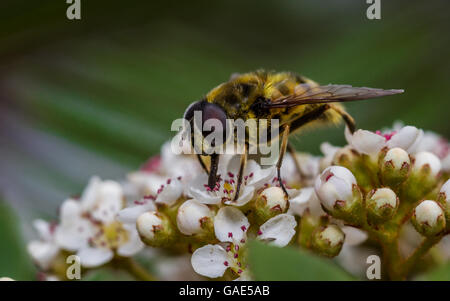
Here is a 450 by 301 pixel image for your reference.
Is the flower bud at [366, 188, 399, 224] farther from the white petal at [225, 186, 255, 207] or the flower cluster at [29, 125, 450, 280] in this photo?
the white petal at [225, 186, 255, 207]

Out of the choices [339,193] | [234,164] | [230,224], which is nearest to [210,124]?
[234,164]

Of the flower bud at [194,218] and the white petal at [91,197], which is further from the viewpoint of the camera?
the white petal at [91,197]

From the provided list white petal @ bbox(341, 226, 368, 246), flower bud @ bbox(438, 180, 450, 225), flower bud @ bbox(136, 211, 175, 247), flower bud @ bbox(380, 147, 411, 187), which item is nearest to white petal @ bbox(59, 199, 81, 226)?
flower bud @ bbox(136, 211, 175, 247)

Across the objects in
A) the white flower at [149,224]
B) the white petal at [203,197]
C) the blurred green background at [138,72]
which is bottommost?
the white flower at [149,224]

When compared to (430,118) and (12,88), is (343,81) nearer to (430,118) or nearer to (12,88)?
(430,118)

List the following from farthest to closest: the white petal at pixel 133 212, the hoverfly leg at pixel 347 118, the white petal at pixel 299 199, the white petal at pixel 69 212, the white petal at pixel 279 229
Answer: the white petal at pixel 69 212
the hoverfly leg at pixel 347 118
the white petal at pixel 133 212
the white petal at pixel 299 199
the white petal at pixel 279 229

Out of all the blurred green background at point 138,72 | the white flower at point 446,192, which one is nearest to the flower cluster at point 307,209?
the white flower at point 446,192

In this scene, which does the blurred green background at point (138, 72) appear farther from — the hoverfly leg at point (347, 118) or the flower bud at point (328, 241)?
the flower bud at point (328, 241)

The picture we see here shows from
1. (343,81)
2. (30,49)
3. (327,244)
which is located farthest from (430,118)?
(30,49)
